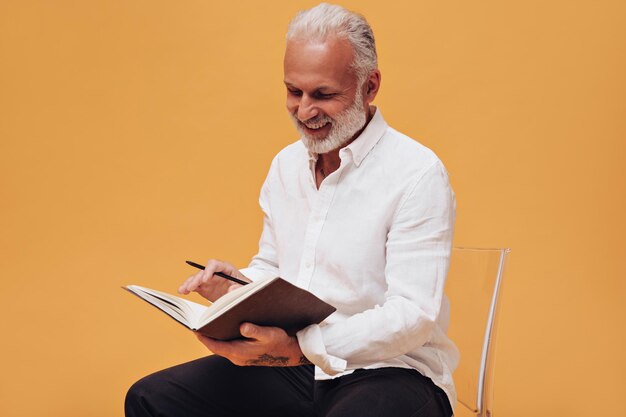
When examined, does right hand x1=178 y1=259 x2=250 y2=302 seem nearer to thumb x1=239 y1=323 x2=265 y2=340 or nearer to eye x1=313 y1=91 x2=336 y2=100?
thumb x1=239 y1=323 x2=265 y2=340

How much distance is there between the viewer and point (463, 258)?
204 centimetres

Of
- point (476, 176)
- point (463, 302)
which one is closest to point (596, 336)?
point (476, 176)

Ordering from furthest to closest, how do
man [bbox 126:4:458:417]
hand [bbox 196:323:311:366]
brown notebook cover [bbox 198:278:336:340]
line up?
man [bbox 126:4:458:417] → hand [bbox 196:323:311:366] → brown notebook cover [bbox 198:278:336:340]

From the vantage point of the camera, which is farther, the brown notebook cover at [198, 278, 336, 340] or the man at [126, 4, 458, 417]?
the man at [126, 4, 458, 417]

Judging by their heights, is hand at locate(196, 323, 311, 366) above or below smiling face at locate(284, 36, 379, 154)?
below

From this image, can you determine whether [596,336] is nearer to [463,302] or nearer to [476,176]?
[476,176]

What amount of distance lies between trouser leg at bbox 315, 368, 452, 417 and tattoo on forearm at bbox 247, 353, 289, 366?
124mm

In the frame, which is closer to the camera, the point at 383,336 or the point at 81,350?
the point at 383,336

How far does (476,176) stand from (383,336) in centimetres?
131

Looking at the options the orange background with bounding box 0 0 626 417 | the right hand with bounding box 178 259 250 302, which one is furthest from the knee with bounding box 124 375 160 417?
A: the orange background with bounding box 0 0 626 417

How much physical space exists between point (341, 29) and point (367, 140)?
23cm

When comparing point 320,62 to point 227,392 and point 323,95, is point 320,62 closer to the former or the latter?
point 323,95

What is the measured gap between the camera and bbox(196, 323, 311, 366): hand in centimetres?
167

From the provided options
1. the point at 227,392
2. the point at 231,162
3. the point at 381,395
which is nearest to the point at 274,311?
the point at 381,395
